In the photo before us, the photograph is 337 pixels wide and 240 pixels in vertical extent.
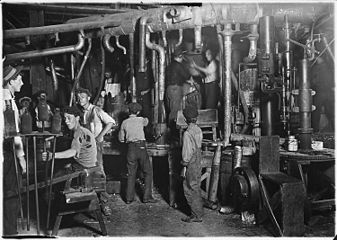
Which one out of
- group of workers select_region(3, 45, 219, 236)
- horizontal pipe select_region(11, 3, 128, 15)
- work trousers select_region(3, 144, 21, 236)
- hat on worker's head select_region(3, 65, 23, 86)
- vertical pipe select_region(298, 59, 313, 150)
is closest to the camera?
work trousers select_region(3, 144, 21, 236)

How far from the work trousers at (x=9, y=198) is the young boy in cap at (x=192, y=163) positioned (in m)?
1.97

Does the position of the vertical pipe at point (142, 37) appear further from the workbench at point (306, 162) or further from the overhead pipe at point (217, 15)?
the workbench at point (306, 162)

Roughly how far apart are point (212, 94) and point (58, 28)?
2834mm

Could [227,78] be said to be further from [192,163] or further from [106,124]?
[106,124]

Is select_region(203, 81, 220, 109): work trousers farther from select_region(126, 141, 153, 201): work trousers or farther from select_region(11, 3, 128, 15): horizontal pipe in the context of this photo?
select_region(11, 3, 128, 15): horizontal pipe

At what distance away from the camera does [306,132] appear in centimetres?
467

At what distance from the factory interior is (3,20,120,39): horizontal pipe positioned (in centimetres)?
2

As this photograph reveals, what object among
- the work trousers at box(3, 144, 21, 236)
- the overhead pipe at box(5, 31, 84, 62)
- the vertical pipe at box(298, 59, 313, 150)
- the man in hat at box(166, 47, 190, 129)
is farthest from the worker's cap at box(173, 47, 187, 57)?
the work trousers at box(3, 144, 21, 236)

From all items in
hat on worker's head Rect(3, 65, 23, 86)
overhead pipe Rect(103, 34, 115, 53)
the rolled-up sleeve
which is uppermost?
overhead pipe Rect(103, 34, 115, 53)

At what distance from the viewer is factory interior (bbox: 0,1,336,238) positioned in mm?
4016

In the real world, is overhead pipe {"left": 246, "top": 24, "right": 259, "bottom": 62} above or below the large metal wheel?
above

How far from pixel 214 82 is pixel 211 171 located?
1.85m

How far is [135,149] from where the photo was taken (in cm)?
527

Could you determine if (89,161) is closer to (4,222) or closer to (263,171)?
(4,222)
